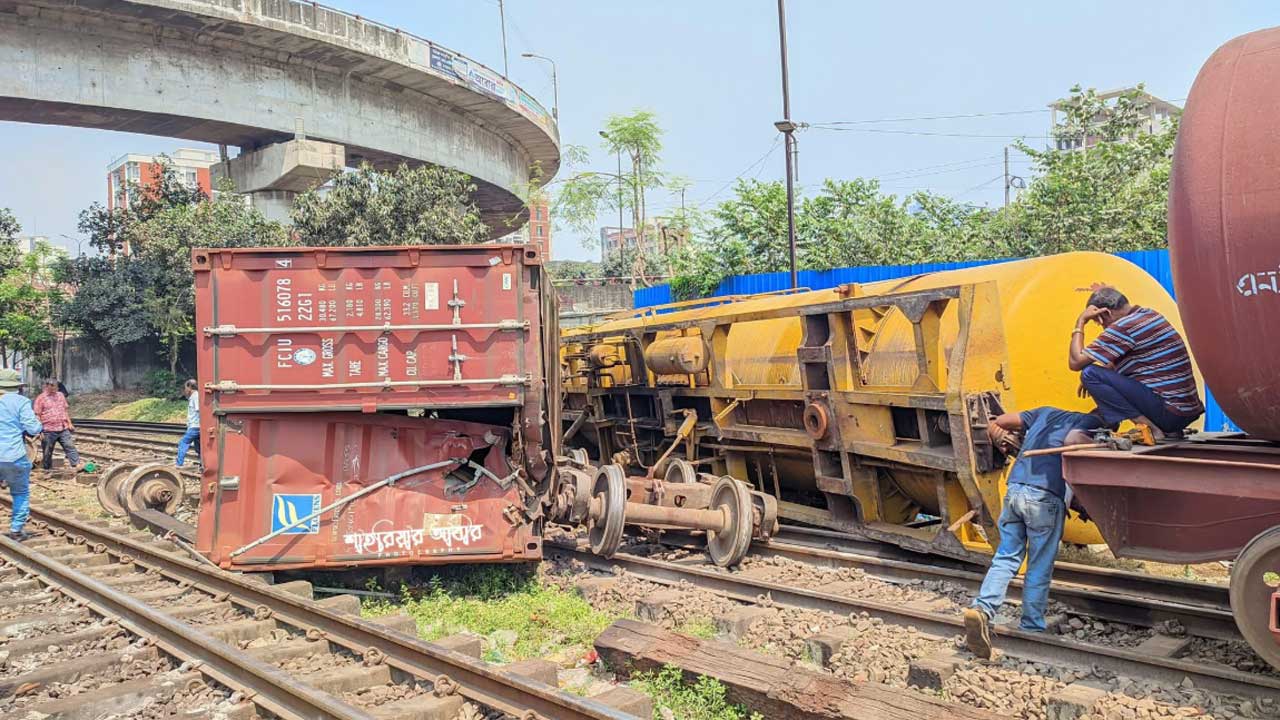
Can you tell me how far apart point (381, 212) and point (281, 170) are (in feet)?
17.2

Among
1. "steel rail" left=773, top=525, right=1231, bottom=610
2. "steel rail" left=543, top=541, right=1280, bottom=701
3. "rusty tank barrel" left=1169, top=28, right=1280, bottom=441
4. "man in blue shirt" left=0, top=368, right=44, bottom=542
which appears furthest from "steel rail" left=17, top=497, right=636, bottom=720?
"steel rail" left=773, top=525, right=1231, bottom=610

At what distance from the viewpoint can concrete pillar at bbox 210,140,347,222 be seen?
2925 centimetres

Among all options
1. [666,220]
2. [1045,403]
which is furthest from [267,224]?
[1045,403]

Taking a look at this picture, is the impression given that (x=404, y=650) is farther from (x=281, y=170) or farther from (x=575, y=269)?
(x=575, y=269)

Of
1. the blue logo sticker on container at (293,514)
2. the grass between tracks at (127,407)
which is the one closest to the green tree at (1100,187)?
the blue logo sticker on container at (293,514)

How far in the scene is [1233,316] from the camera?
176 inches

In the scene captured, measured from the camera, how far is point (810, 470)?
Answer: 9656 millimetres

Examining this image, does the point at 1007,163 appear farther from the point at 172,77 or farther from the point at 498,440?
the point at 498,440

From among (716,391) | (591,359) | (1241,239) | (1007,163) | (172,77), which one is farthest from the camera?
(1007,163)

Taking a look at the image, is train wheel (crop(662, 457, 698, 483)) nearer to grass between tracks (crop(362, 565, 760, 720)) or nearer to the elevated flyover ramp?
grass between tracks (crop(362, 565, 760, 720))

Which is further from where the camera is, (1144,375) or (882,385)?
(882,385)

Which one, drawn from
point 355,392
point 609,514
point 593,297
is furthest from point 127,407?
point 609,514

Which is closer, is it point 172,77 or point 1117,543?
point 1117,543

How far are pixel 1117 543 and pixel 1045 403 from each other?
2072 millimetres
